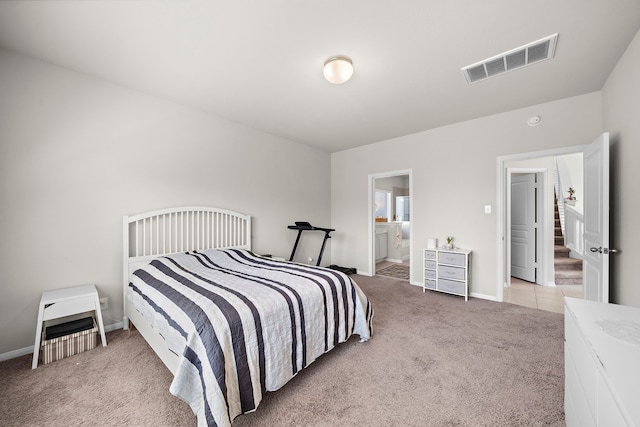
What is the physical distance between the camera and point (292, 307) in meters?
1.72

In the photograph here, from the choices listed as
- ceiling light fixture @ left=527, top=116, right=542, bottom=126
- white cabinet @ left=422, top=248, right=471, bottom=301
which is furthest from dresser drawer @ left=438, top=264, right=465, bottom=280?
ceiling light fixture @ left=527, top=116, right=542, bottom=126

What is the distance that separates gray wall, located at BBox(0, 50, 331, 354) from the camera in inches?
81.0

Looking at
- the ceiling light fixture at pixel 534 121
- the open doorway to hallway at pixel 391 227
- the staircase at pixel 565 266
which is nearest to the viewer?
the ceiling light fixture at pixel 534 121

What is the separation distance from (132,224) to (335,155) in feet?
12.1

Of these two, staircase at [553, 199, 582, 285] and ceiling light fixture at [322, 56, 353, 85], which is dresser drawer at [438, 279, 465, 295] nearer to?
staircase at [553, 199, 582, 285]

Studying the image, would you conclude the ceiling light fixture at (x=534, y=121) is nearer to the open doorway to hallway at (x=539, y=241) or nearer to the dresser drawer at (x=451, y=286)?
the open doorway to hallway at (x=539, y=241)

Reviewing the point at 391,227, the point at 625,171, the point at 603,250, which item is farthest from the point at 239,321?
the point at 391,227

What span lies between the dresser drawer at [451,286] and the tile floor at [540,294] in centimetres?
59

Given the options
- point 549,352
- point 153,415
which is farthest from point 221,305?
point 549,352

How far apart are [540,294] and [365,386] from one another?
3462 millimetres

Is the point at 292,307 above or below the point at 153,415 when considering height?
above

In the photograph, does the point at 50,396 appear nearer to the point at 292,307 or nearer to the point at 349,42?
A: the point at 292,307

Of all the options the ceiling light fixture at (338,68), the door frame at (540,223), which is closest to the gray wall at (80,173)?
the ceiling light fixture at (338,68)

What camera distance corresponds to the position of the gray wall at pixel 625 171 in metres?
1.87
